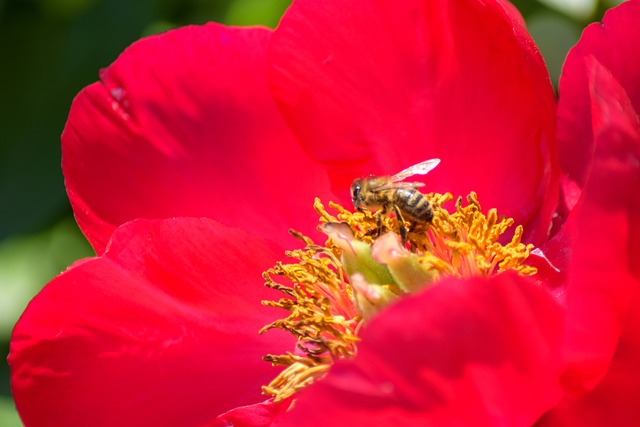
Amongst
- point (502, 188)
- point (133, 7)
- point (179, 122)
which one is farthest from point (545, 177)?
point (133, 7)

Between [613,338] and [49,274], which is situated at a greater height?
[613,338]

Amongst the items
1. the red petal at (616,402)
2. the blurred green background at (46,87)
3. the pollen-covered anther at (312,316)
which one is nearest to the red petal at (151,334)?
the pollen-covered anther at (312,316)

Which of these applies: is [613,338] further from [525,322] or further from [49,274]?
[49,274]

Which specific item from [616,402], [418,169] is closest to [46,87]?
[418,169]

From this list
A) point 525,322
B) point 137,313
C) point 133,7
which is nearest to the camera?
point 525,322

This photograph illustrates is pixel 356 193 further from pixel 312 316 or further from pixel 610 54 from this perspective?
pixel 610 54

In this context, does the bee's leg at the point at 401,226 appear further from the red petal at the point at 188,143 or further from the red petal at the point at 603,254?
the red petal at the point at 603,254

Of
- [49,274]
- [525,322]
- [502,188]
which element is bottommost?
[49,274]

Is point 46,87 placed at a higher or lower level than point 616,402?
higher
